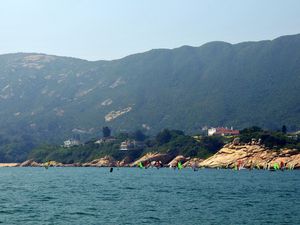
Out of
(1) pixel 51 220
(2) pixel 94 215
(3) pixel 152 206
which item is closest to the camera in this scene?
(1) pixel 51 220

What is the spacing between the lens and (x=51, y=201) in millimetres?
85250

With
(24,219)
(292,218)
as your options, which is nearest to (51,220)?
(24,219)

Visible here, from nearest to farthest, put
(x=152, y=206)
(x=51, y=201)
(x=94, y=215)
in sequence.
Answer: (x=94, y=215) → (x=152, y=206) → (x=51, y=201)

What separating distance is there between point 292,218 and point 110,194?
38618 millimetres

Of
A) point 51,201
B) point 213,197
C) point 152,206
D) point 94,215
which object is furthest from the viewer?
point 213,197

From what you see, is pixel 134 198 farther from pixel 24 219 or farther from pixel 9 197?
pixel 24 219

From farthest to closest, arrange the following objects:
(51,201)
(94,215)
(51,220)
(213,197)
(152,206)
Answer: (213,197) < (51,201) < (152,206) < (94,215) < (51,220)

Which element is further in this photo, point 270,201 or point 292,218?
point 270,201

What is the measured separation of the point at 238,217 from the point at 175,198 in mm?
24283

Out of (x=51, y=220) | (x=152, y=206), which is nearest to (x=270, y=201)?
(x=152, y=206)

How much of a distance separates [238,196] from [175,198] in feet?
34.8

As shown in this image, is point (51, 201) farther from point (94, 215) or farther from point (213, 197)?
point (213, 197)

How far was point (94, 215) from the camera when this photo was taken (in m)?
68.4

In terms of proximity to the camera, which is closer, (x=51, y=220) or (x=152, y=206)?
(x=51, y=220)
